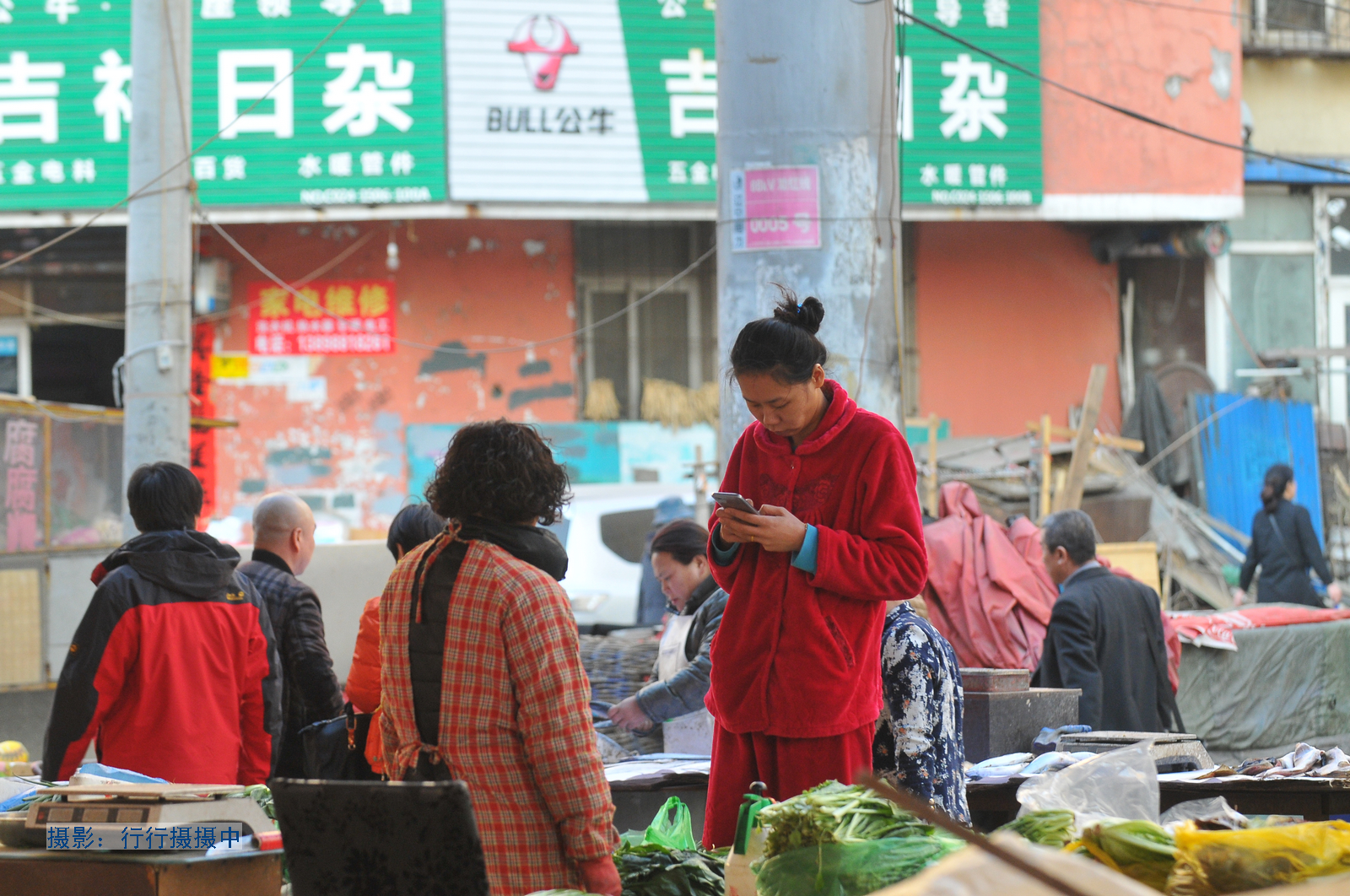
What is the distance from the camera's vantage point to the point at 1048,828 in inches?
93.6

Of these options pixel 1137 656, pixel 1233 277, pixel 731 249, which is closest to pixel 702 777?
pixel 731 249

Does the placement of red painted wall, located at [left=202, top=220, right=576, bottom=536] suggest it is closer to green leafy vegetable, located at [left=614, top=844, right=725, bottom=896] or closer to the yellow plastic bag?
green leafy vegetable, located at [left=614, top=844, right=725, bottom=896]

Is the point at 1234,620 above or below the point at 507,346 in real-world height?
below

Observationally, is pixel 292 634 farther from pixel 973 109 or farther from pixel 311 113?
pixel 973 109

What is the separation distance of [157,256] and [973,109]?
8365 mm

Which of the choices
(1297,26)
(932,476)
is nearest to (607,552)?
(932,476)

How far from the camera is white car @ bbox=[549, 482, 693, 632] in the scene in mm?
9281

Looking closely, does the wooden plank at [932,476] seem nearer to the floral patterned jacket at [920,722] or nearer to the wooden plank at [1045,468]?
A: the wooden plank at [1045,468]

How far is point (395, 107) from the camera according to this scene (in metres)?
11.6

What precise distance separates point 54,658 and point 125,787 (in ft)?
18.8

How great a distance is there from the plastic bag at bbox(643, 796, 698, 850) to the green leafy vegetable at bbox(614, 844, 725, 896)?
31 cm

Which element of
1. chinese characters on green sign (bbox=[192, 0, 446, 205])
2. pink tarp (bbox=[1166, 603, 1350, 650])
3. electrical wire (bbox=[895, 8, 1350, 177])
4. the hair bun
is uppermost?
chinese characters on green sign (bbox=[192, 0, 446, 205])

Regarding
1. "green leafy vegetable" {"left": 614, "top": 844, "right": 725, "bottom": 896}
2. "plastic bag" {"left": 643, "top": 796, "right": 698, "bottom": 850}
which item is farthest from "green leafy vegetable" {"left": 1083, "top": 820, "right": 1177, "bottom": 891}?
"plastic bag" {"left": 643, "top": 796, "right": 698, "bottom": 850}

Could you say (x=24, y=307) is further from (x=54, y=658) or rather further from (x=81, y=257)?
(x=54, y=658)
